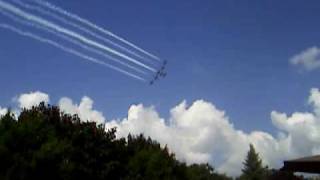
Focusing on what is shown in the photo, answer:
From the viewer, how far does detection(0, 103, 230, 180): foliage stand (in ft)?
166

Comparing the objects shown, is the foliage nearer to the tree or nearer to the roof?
the roof

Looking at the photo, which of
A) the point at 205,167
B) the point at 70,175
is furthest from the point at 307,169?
the point at 205,167

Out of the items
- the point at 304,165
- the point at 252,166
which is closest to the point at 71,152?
the point at 304,165

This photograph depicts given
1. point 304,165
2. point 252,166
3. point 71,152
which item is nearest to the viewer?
point 304,165

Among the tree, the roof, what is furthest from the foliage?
the tree

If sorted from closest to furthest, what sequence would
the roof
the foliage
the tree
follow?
the roof < the foliage < the tree

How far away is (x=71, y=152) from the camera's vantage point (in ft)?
178

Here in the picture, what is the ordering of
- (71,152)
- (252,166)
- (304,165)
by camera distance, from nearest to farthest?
1. (304,165)
2. (71,152)
3. (252,166)

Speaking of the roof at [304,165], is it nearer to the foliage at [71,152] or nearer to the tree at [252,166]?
the foliage at [71,152]

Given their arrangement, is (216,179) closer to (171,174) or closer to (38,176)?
(171,174)

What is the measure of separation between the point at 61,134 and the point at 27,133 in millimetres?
5401

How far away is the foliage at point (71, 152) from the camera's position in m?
50.7

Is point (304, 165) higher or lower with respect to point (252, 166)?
lower

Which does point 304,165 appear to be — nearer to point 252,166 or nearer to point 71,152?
point 71,152
